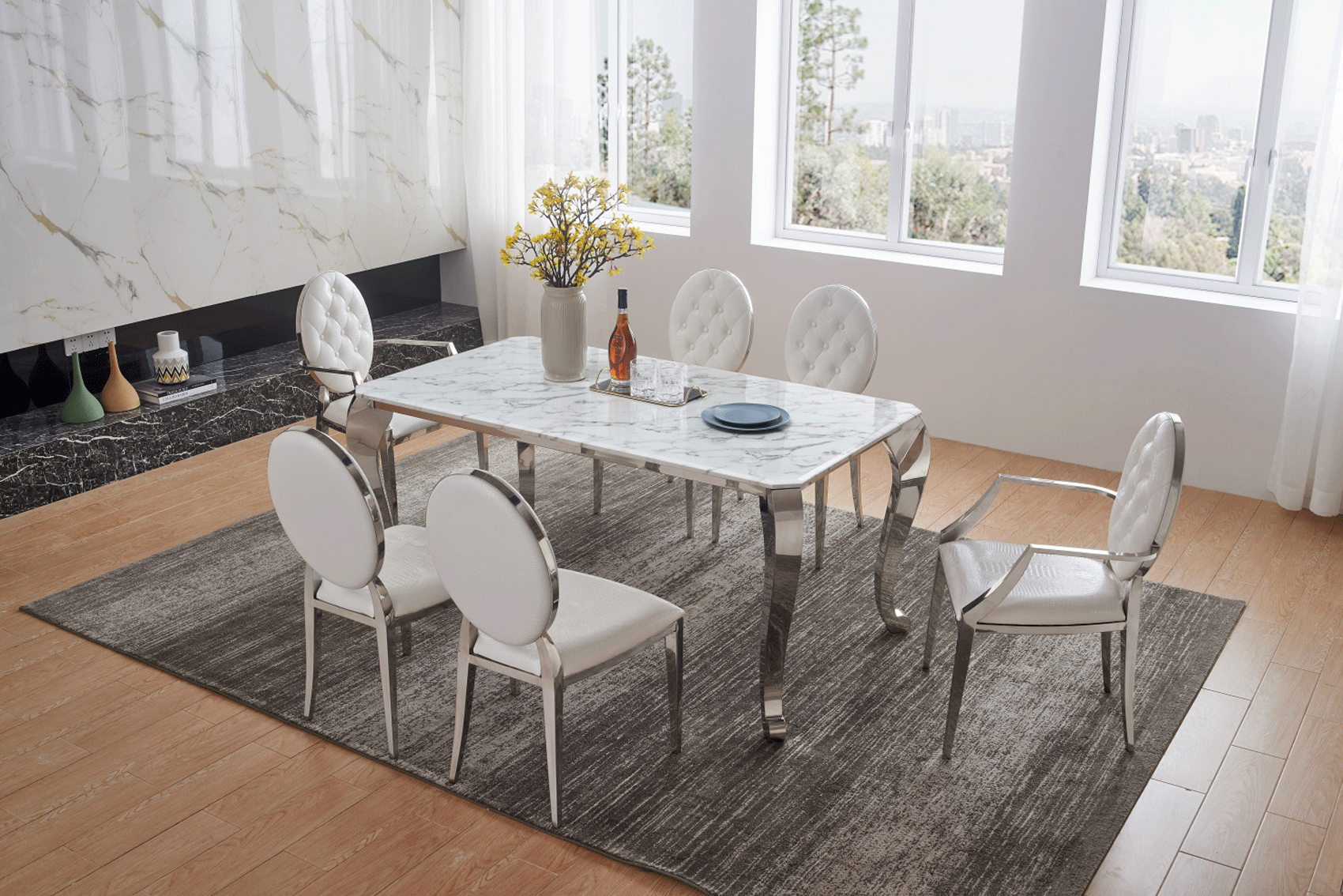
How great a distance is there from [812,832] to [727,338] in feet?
7.06

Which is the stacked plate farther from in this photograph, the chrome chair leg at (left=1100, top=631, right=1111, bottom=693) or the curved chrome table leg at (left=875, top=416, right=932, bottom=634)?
the chrome chair leg at (left=1100, top=631, right=1111, bottom=693)

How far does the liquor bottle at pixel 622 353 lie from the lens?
3682mm

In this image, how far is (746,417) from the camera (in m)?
3.39

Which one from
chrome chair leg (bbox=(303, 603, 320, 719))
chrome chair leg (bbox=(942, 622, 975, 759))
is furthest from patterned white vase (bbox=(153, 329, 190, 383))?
chrome chair leg (bbox=(942, 622, 975, 759))

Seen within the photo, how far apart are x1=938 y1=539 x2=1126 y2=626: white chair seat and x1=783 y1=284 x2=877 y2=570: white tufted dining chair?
88cm

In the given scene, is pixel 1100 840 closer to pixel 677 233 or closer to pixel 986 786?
pixel 986 786

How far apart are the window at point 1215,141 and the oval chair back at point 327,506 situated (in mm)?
3512

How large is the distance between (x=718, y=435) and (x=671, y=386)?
385 mm

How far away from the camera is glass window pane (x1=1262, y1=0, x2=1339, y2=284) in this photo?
14.4 feet

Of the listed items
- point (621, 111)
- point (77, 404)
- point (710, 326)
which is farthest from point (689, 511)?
point (621, 111)

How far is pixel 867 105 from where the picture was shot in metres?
5.54

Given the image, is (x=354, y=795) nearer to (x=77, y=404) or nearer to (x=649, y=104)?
(x=77, y=404)

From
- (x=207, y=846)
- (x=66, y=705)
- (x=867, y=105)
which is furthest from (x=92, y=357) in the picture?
(x=867, y=105)

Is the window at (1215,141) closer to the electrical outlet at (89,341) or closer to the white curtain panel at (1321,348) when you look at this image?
the white curtain panel at (1321,348)
